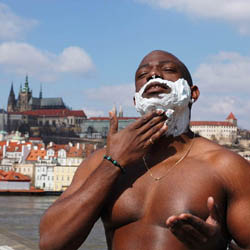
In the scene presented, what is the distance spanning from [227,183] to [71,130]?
425 ft

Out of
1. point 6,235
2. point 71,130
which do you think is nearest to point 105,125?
point 71,130

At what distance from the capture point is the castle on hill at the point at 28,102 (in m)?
151

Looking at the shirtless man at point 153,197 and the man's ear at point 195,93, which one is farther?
A: the man's ear at point 195,93

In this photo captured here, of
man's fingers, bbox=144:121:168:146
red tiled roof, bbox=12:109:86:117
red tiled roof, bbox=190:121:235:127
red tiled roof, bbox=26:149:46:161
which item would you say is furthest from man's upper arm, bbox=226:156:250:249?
red tiled roof, bbox=12:109:86:117

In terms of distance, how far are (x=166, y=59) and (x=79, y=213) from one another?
2.12 ft

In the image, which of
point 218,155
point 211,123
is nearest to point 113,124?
point 218,155

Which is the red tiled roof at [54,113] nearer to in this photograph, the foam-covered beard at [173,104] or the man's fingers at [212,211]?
the foam-covered beard at [173,104]

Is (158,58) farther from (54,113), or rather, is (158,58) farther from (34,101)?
(34,101)

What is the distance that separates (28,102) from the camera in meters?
152

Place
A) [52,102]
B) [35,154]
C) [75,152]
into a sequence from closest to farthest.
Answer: [35,154] < [75,152] < [52,102]

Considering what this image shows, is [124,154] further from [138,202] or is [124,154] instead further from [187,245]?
[187,245]

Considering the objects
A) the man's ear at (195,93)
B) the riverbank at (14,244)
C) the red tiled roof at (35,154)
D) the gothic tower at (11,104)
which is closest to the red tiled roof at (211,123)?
the gothic tower at (11,104)

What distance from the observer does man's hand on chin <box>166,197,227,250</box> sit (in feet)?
4.97

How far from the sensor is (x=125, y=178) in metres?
1.82
